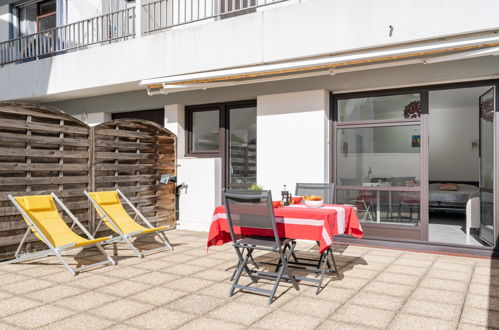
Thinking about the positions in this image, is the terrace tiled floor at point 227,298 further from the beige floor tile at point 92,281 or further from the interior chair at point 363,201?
the interior chair at point 363,201

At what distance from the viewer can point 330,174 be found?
7.34 metres

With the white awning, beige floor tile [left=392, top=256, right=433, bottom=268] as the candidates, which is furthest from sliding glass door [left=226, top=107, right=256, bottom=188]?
A: beige floor tile [left=392, top=256, right=433, bottom=268]

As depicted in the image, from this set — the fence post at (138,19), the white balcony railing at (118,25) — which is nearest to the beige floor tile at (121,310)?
the white balcony railing at (118,25)

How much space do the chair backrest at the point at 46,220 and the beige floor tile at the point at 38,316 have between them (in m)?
1.35

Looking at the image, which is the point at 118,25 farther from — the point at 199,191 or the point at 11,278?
the point at 11,278

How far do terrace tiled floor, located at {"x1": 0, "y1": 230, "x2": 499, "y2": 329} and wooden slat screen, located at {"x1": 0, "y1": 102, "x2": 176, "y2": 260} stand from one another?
1149mm

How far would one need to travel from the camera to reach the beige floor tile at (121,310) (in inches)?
142

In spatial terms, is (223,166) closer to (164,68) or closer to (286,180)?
(286,180)

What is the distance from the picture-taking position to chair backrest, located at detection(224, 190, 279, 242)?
3.96m

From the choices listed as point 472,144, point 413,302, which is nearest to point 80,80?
point 413,302

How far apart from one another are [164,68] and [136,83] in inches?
34.9

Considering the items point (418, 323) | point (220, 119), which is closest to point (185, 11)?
point (220, 119)

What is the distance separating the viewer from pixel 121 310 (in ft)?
12.4

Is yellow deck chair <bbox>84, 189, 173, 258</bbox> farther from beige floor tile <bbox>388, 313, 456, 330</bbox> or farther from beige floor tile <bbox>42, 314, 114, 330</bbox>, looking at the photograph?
beige floor tile <bbox>388, 313, 456, 330</bbox>
